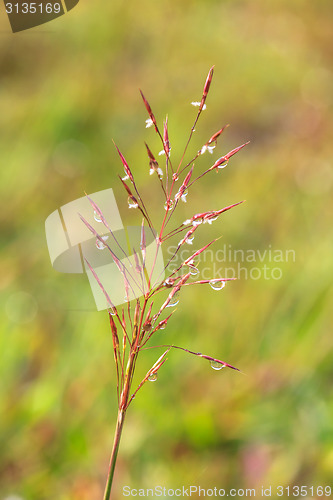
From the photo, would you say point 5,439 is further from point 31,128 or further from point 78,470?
point 31,128

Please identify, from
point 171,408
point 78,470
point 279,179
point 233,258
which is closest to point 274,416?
point 171,408

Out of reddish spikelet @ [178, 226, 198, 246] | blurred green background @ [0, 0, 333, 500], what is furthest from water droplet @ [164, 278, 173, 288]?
blurred green background @ [0, 0, 333, 500]

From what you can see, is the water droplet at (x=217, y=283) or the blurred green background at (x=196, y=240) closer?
the water droplet at (x=217, y=283)

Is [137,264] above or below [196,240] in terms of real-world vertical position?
below

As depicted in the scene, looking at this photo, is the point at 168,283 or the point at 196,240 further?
the point at 196,240

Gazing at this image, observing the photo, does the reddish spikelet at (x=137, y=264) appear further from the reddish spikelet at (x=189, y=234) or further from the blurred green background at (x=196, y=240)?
the blurred green background at (x=196, y=240)

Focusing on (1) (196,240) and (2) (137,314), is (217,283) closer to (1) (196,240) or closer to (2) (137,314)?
(2) (137,314)

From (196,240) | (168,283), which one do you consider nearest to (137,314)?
(168,283)

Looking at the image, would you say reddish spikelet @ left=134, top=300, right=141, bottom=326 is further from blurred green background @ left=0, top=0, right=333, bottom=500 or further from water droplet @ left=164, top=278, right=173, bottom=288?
blurred green background @ left=0, top=0, right=333, bottom=500

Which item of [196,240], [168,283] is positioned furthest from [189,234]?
[196,240]

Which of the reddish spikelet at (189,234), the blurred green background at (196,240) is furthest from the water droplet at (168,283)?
the blurred green background at (196,240)
